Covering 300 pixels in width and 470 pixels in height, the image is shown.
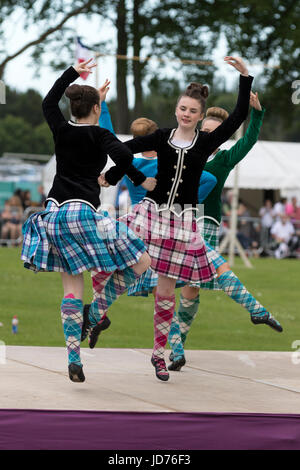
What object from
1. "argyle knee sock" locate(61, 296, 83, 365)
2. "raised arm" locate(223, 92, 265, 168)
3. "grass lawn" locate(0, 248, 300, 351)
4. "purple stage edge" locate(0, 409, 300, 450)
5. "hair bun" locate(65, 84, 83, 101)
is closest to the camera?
"purple stage edge" locate(0, 409, 300, 450)

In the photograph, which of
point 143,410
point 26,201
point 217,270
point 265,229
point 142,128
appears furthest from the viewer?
point 26,201

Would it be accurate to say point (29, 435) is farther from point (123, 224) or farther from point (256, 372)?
point (256, 372)

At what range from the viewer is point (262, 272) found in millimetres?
16953

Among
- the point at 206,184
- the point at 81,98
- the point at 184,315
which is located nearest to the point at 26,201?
the point at 184,315

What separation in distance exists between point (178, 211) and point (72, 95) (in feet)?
3.10

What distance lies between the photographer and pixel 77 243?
16.3 feet

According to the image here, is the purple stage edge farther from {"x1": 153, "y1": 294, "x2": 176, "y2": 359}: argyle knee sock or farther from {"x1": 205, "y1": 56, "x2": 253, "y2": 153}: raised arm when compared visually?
{"x1": 205, "y1": 56, "x2": 253, "y2": 153}: raised arm

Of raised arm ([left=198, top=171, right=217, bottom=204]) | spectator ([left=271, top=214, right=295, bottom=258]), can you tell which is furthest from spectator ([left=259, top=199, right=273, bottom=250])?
raised arm ([left=198, top=171, right=217, bottom=204])

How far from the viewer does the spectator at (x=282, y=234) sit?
21953 mm

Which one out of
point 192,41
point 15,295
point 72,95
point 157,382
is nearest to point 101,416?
point 157,382

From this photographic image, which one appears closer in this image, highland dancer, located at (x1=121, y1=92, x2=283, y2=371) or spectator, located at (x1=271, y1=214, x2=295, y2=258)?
highland dancer, located at (x1=121, y1=92, x2=283, y2=371)

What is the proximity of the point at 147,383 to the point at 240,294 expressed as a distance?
871 millimetres

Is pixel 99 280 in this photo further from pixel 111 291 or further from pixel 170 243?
pixel 170 243

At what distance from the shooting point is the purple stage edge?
4.19 metres
